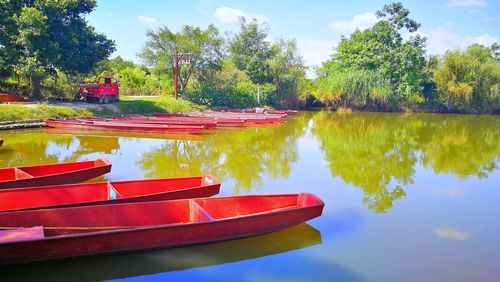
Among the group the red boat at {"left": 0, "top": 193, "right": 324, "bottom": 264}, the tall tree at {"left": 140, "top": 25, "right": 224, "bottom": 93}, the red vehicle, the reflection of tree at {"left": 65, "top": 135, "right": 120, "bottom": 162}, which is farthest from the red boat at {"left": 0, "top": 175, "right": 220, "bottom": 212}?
the tall tree at {"left": 140, "top": 25, "right": 224, "bottom": 93}

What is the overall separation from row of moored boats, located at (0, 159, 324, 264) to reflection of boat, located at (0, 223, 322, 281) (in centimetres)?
16

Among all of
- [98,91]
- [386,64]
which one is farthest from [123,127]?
[386,64]

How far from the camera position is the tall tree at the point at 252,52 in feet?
131

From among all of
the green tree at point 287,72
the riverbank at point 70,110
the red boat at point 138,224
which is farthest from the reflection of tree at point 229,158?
the green tree at point 287,72

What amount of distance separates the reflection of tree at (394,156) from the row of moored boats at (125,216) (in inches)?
119

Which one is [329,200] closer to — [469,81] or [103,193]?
[103,193]

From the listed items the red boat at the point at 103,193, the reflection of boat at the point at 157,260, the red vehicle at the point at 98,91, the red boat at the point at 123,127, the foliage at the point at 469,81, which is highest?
the foliage at the point at 469,81

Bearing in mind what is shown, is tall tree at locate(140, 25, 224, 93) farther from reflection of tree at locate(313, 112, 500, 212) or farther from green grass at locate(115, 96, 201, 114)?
reflection of tree at locate(313, 112, 500, 212)

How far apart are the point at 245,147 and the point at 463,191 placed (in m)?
7.68

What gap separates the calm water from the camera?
5.00 metres

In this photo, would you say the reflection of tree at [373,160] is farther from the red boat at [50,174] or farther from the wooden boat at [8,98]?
the wooden boat at [8,98]

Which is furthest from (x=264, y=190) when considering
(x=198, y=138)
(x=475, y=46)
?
(x=475, y=46)

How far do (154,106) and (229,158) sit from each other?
14508mm

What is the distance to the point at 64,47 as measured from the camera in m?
20.7
